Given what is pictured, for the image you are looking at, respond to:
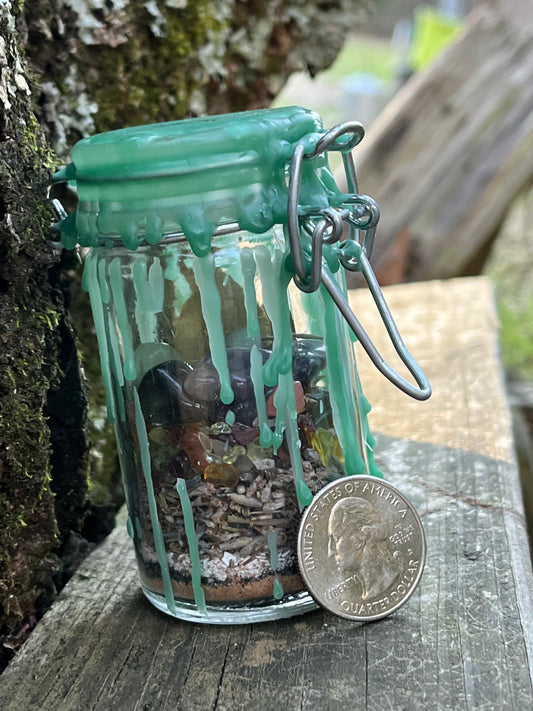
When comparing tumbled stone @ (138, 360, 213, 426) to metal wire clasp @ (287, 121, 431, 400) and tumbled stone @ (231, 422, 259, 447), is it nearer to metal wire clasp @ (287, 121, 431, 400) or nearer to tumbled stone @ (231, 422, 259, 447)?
tumbled stone @ (231, 422, 259, 447)

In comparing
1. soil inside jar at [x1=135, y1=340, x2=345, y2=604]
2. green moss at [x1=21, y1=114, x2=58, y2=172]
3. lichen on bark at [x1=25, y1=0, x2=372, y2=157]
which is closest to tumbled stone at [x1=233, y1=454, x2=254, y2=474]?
soil inside jar at [x1=135, y1=340, x2=345, y2=604]

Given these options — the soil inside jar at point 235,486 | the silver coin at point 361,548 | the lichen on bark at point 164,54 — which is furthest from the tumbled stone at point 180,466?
the lichen on bark at point 164,54

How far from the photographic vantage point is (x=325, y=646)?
1.00 metres

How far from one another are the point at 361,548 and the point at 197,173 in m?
0.48

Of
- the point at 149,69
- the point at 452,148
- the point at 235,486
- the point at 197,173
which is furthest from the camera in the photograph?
the point at 452,148

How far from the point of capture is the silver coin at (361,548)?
1020 mm

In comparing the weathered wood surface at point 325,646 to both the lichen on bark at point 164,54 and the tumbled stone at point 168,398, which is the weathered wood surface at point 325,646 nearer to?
the tumbled stone at point 168,398

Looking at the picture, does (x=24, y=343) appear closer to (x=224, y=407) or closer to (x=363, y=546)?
(x=224, y=407)

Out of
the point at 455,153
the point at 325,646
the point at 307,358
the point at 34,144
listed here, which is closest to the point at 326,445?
the point at 307,358

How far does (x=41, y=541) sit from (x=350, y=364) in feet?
1.53

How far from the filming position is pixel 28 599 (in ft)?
3.70

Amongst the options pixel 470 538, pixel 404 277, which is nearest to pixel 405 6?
pixel 404 277

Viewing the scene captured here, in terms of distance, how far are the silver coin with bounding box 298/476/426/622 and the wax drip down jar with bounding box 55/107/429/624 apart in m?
0.04

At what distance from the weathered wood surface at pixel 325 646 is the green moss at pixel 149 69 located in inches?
28.3
